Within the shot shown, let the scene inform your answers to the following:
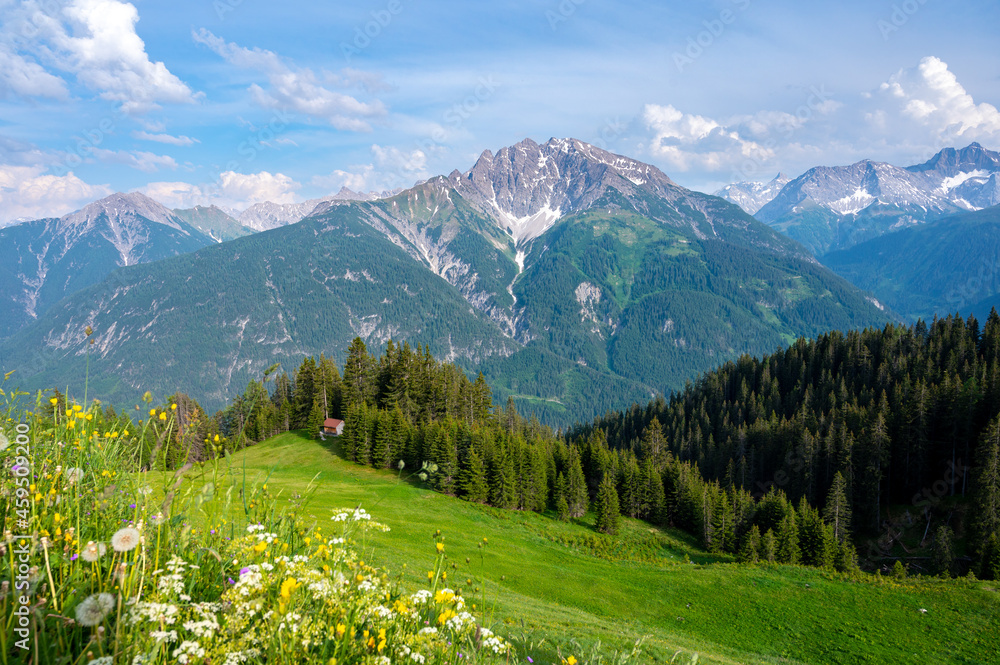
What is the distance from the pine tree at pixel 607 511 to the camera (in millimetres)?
52094

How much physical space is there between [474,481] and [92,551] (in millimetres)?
51508

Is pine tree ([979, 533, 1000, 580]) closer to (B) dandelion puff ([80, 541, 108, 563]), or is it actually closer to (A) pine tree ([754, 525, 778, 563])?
(A) pine tree ([754, 525, 778, 563])

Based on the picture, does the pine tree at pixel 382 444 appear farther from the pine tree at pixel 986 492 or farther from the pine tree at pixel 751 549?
the pine tree at pixel 986 492

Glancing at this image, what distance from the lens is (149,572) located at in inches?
137

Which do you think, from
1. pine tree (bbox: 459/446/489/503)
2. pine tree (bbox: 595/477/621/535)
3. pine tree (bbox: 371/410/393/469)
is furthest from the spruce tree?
pine tree (bbox: 371/410/393/469)

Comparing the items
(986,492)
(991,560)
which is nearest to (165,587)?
(991,560)

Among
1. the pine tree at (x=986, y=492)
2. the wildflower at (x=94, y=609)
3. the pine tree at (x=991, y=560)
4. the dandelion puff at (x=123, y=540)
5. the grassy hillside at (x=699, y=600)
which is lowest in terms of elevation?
the grassy hillside at (x=699, y=600)

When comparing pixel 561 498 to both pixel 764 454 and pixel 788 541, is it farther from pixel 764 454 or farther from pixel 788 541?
pixel 764 454

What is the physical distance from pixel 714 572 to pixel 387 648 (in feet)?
128

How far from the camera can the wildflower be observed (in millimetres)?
2463

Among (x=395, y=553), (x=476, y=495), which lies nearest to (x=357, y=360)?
(x=476, y=495)

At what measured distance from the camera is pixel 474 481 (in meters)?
51.9

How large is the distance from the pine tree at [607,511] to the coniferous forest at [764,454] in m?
0.16

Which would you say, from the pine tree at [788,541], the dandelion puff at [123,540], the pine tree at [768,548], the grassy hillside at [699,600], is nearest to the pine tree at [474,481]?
the grassy hillside at [699,600]
